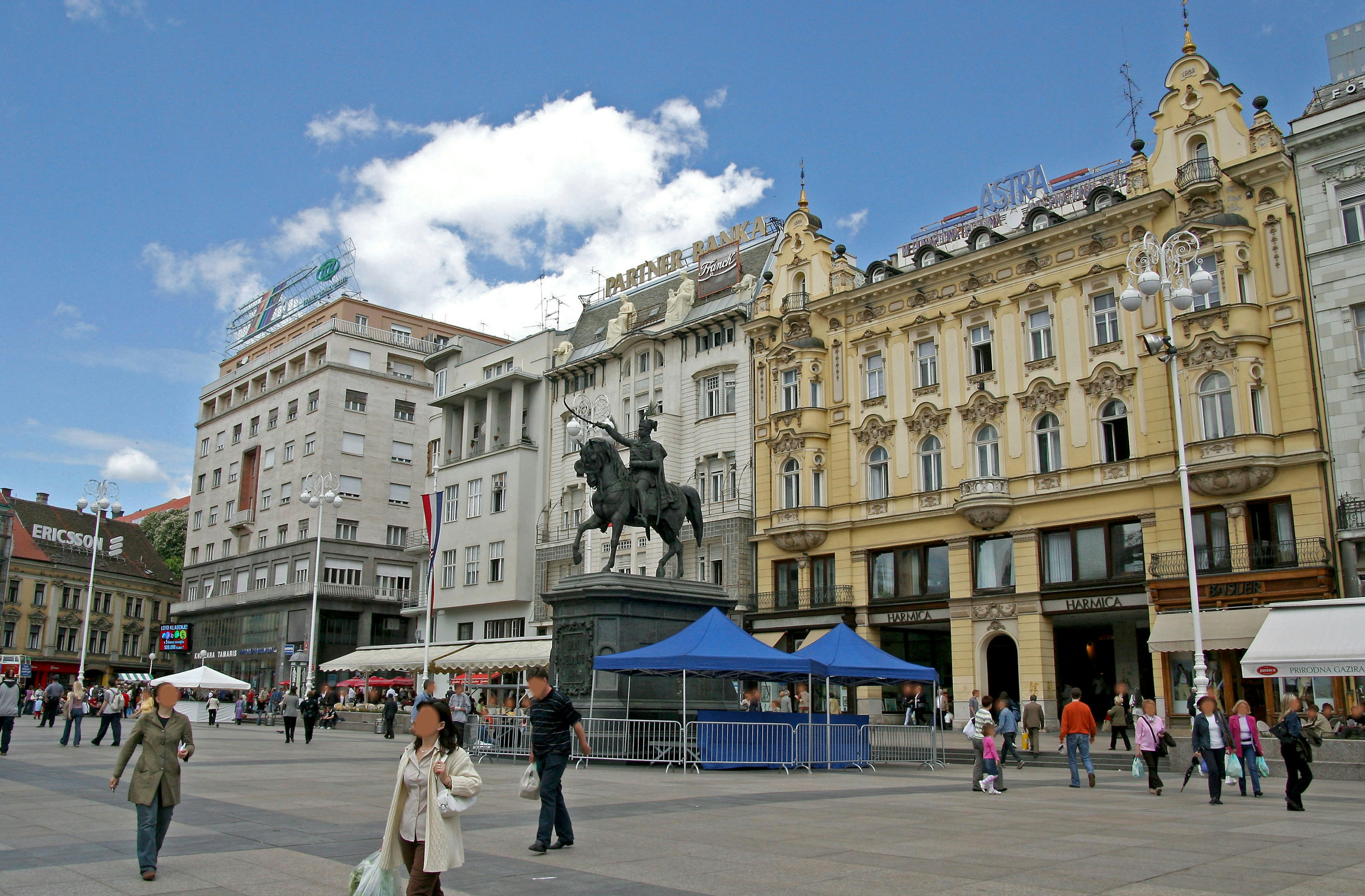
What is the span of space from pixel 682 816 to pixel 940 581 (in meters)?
29.2

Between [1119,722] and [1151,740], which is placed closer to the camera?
[1151,740]

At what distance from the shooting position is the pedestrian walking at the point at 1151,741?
1661cm

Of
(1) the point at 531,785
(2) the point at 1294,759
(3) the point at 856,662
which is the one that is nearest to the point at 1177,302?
(3) the point at 856,662

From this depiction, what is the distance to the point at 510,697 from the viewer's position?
34094 mm

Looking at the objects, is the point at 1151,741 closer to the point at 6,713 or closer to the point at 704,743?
the point at 704,743

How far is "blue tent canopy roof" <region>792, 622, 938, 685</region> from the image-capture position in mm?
21219

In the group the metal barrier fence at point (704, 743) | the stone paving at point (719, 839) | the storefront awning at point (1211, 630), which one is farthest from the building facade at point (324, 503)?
the stone paving at point (719, 839)

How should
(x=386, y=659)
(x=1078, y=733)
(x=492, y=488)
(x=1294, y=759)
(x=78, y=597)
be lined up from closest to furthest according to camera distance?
(x=1294, y=759) < (x=1078, y=733) < (x=386, y=659) < (x=492, y=488) < (x=78, y=597)

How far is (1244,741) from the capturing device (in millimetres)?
16875

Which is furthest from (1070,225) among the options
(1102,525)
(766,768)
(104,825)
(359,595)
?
(359,595)

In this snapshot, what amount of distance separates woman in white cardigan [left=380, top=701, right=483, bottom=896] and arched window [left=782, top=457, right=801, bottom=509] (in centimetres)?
3864

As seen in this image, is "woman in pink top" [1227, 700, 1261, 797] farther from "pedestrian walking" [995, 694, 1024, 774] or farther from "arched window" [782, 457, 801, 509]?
"arched window" [782, 457, 801, 509]

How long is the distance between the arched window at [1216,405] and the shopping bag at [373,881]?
31801mm

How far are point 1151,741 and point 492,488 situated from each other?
1790 inches
